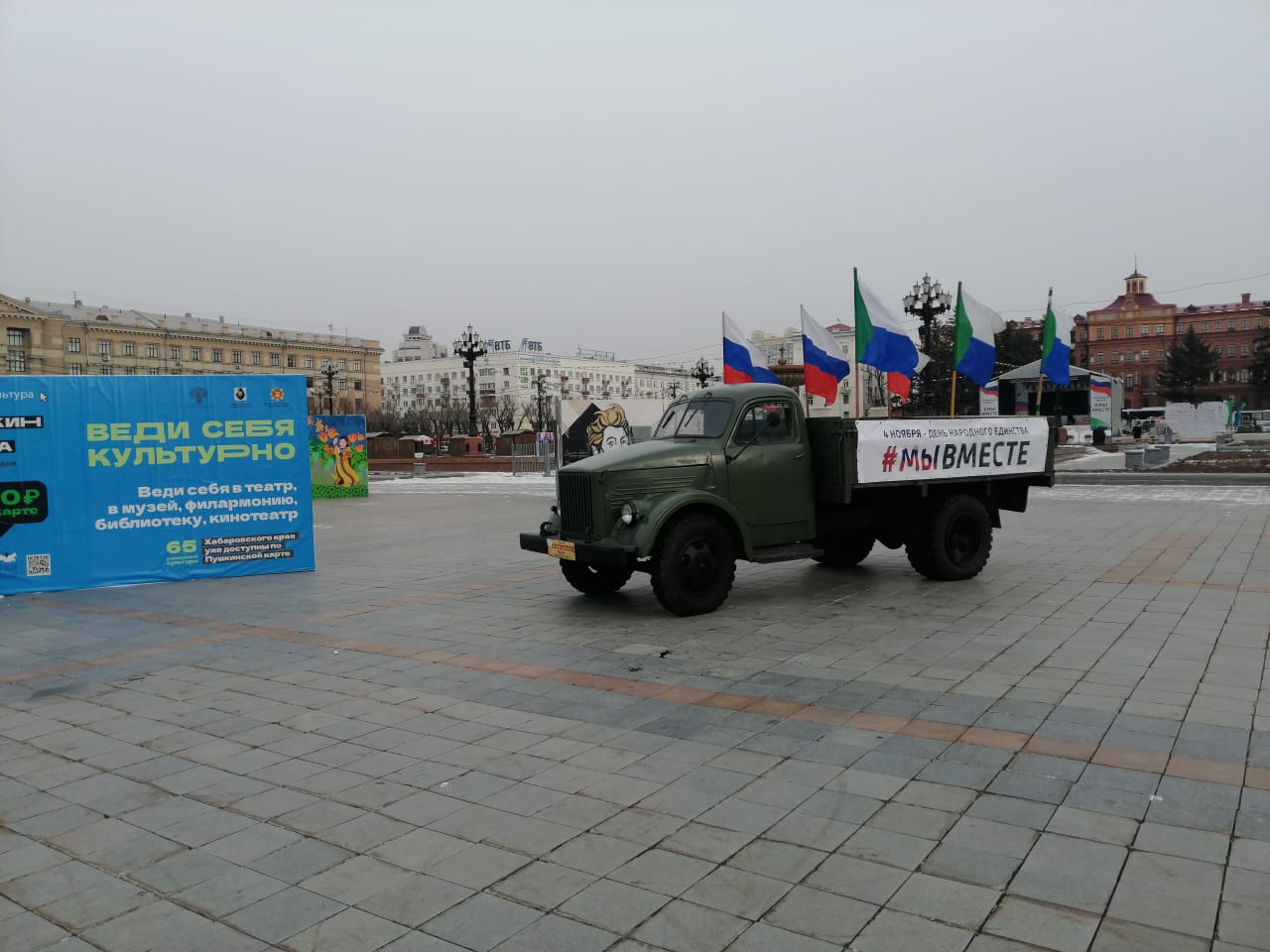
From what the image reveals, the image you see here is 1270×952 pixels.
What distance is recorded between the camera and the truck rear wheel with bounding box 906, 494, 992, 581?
9.81 meters

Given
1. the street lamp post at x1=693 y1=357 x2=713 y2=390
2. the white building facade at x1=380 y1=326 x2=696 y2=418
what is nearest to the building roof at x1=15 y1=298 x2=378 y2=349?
the white building facade at x1=380 y1=326 x2=696 y2=418

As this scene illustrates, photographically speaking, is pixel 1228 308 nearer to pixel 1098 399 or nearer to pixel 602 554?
pixel 1098 399

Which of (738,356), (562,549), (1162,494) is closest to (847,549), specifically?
(562,549)

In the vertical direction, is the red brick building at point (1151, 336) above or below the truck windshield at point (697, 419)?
above

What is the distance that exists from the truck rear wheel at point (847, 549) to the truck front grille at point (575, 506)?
11.4 feet

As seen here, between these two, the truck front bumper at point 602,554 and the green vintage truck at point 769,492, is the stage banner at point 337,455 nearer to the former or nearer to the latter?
the green vintage truck at point 769,492

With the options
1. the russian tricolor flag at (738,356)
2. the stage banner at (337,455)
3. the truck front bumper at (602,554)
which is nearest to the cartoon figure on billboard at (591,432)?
the stage banner at (337,455)

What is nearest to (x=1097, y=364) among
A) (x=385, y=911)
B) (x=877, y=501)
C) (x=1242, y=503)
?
(x=1242, y=503)

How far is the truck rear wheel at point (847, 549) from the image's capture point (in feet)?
35.6

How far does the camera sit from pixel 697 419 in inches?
362

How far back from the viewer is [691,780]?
4383mm

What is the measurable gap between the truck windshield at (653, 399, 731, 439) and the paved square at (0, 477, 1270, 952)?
5.90 feet

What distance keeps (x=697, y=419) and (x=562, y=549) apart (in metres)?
1.95

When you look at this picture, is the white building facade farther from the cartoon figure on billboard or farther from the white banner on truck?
the white banner on truck
